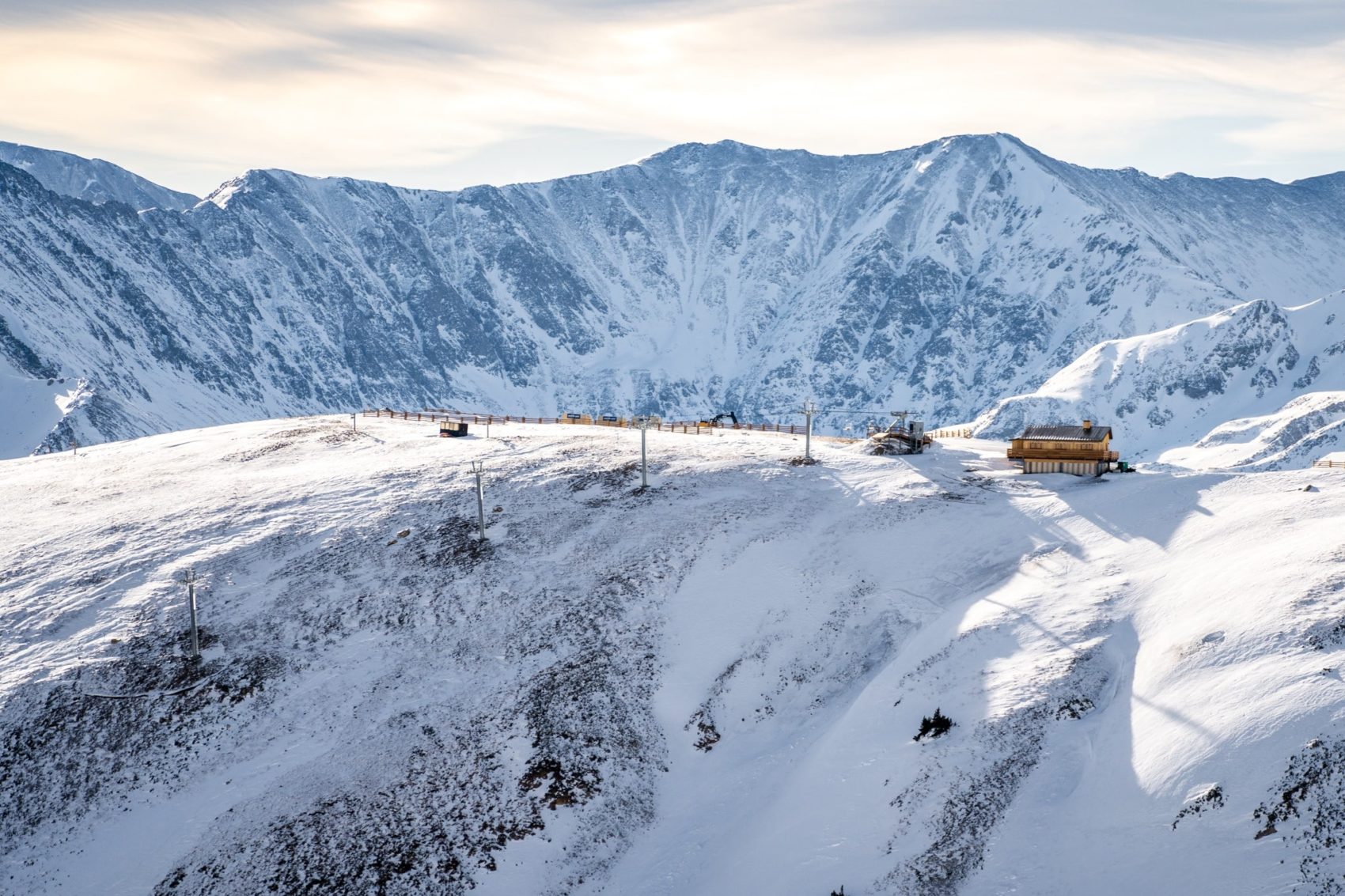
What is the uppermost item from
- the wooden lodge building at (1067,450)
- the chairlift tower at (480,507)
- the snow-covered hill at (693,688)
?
the wooden lodge building at (1067,450)

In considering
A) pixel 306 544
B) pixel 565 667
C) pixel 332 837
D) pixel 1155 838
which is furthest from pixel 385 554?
pixel 1155 838

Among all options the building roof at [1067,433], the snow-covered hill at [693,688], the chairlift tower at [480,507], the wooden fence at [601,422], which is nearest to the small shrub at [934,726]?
the snow-covered hill at [693,688]

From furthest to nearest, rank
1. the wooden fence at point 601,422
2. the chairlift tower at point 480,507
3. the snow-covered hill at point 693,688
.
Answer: the wooden fence at point 601,422
the chairlift tower at point 480,507
the snow-covered hill at point 693,688

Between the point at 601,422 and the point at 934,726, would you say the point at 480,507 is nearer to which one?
the point at 934,726

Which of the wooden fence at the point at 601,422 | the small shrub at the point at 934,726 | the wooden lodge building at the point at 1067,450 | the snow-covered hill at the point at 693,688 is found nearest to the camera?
the snow-covered hill at the point at 693,688

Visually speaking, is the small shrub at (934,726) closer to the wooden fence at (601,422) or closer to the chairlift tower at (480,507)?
the chairlift tower at (480,507)

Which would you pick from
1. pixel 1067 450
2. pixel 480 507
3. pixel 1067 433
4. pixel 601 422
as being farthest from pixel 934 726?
pixel 601 422
